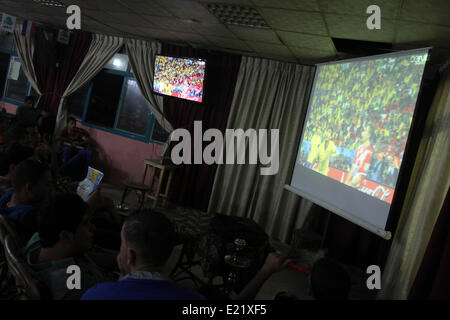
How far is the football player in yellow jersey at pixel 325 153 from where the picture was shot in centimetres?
341

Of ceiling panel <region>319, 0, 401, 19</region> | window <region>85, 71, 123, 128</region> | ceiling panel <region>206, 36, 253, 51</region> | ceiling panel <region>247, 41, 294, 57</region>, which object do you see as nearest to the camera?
ceiling panel <region>319, 0, 401, 19</region>

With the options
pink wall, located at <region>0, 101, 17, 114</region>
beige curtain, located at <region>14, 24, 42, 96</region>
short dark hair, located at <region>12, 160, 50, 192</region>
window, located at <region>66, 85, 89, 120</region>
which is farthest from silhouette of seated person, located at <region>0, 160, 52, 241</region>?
pink wall, located at <region>0, 101, 17, 114</region>

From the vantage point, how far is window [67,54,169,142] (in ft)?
19.6

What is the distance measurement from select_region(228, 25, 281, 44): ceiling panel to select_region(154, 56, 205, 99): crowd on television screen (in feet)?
3.61

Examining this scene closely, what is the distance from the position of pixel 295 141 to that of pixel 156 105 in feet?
8.19

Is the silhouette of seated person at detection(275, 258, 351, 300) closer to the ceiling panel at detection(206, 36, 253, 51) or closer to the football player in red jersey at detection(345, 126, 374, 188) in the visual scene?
the football player in red jersey at detection(345, 126, 374, 188)

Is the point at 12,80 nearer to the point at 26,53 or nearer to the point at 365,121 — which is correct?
the point at 26,53

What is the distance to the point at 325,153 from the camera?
11.6 ft

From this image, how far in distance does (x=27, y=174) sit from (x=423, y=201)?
305cm

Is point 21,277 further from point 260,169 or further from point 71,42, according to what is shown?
point 71,42

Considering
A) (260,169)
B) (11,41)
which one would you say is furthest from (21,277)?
(11,41)

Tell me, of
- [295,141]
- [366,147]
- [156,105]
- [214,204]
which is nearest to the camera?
[366,147]

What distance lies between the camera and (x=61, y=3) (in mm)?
4477

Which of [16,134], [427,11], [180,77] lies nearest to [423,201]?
[427,11]
